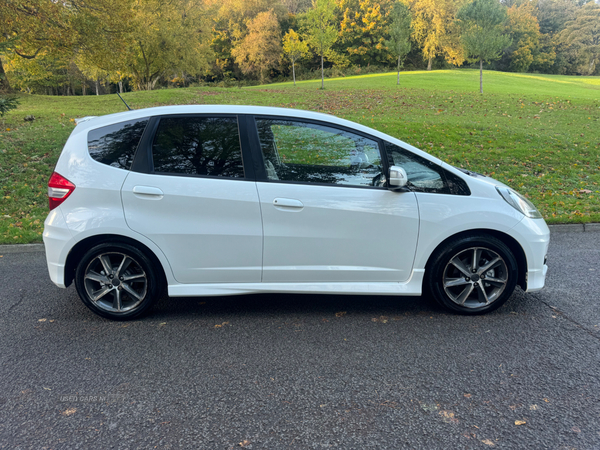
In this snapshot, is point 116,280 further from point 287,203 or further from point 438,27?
point 438,27

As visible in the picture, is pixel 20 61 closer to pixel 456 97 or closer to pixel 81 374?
pixel 456 97

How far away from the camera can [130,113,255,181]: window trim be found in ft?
12.3

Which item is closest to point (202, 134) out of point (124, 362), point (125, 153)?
point (125, 153)

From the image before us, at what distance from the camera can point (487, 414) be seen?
2607 millimetres

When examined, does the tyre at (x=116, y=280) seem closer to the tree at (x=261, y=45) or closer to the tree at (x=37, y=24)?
the tree at (x=37, y=24)

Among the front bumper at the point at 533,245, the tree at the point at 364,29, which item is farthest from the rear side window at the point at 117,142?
the tree at the point at 364,29

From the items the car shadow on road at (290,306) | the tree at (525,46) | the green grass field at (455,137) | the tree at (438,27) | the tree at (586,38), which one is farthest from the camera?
the tree at (586,38)

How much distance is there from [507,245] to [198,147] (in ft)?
9.50

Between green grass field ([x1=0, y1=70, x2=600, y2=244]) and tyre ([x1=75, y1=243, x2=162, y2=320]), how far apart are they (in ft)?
11.1

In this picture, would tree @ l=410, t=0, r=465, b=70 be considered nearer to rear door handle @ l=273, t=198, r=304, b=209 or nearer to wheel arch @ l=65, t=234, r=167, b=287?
rear door handle @ l=273, t=198, r=304, b=209

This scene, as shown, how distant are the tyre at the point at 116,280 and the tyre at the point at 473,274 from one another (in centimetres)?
251

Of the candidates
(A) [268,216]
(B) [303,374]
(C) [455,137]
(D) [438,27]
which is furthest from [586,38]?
(B) [303,374]

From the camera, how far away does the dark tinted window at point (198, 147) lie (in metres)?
3.77

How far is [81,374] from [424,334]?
264cm
